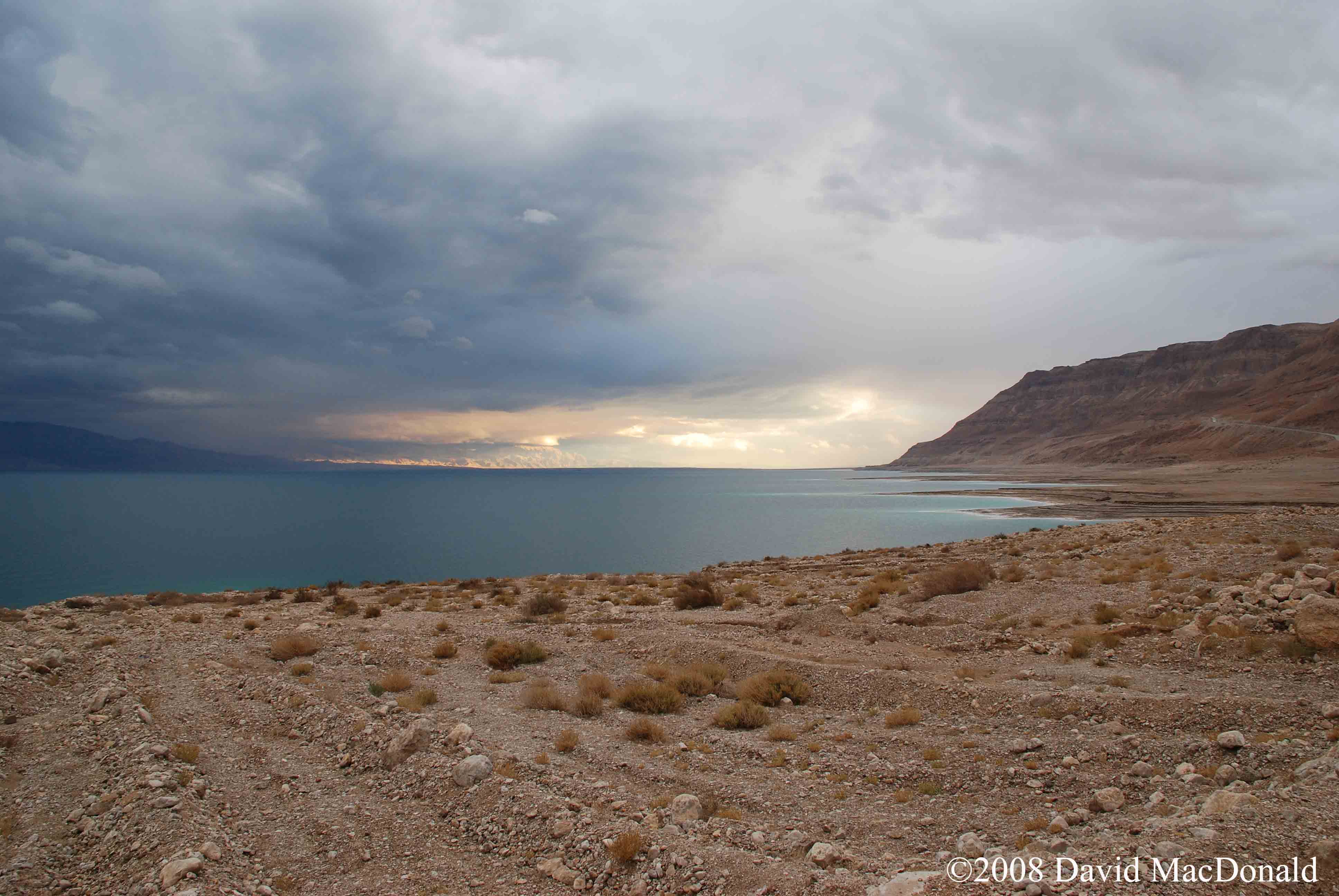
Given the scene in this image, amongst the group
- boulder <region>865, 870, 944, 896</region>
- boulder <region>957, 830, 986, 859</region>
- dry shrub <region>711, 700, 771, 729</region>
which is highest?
boulder <region>865, 870, 944, 896</region>

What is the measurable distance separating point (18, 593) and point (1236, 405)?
225474 millimetres

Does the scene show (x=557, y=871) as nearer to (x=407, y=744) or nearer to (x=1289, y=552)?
(x=407, y=744)

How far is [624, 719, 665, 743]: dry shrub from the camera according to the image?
29.6ft

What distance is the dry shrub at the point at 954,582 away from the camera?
767 inches

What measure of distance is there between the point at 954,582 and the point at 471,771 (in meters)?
16.3

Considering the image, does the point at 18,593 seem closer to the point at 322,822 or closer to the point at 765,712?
the point at 322,822

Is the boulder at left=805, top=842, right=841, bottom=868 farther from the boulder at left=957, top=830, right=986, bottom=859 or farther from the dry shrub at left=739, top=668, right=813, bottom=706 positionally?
the dry shrub at left=739, top=668, right=813, bottom=706

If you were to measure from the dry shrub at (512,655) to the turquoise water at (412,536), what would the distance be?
2838 centimetres

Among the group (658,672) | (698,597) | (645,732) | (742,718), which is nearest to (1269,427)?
(698,597)

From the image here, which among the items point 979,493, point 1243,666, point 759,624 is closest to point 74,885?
point 759,624

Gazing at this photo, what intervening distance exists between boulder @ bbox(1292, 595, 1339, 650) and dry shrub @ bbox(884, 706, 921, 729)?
6486 mm

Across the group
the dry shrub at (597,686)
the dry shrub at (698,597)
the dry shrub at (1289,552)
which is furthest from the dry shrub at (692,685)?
the dry shrub at (1289,552)

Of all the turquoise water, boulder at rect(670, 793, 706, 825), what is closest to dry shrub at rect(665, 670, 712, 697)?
boulder at rect(670, 793, 706, 825)

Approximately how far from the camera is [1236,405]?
166 metres
